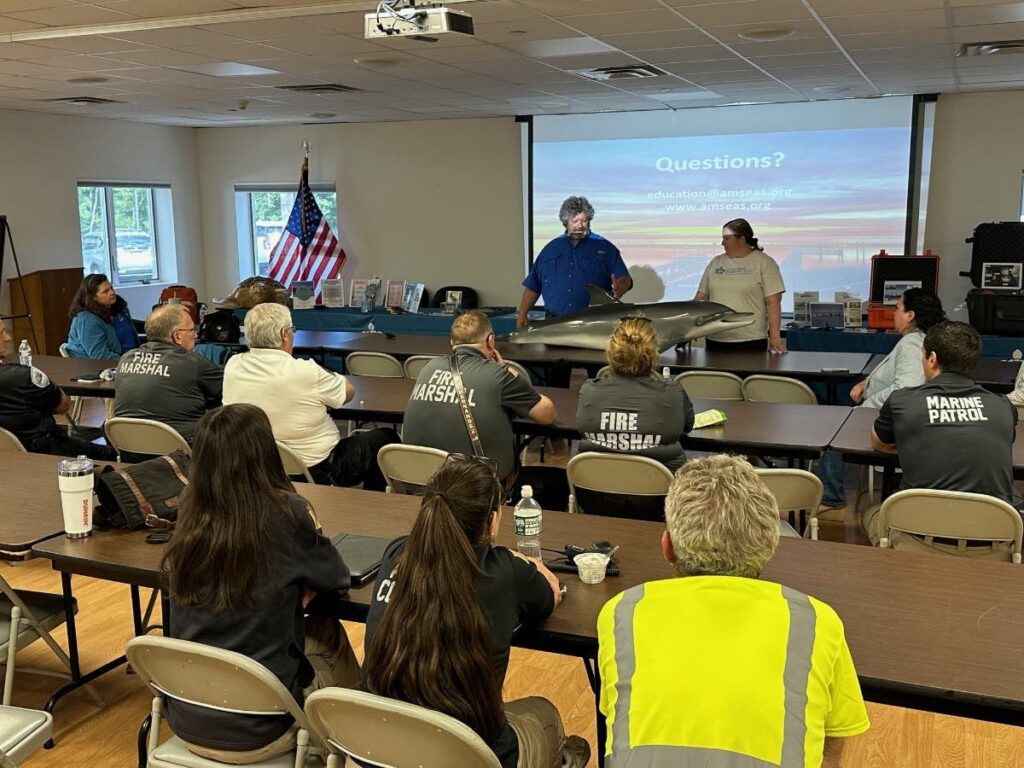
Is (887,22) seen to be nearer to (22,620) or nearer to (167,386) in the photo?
(167,386)

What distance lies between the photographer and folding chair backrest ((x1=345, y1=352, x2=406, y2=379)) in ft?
21.5

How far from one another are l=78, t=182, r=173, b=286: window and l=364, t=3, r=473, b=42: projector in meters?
7.26

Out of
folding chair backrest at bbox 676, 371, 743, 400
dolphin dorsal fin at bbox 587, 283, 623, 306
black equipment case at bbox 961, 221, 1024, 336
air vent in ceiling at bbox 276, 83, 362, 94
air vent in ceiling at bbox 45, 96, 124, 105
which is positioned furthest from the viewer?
air vent in ceiling at bbox 45, 96, 124, 105

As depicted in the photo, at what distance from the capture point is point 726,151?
31.2 ft

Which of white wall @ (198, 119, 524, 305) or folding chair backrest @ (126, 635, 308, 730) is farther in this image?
white wall @ (198, 119, 524, 305)

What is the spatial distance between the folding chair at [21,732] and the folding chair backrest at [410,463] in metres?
1.71

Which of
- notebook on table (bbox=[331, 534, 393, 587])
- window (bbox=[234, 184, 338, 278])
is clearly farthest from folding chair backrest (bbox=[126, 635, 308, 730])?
window (bbox=[234, 184, 338, 278])

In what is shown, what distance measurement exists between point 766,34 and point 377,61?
8.20 feet

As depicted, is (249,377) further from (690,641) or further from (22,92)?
(22,92)

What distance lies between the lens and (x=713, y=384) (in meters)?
5.56

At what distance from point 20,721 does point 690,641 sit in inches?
57.6

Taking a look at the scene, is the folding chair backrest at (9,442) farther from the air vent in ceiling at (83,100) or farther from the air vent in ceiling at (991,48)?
the air vent in ceiling at (991,48)

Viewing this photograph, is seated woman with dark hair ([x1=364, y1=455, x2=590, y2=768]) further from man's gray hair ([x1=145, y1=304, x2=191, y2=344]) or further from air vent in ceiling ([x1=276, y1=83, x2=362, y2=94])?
air vent in ceiling ([x1=276, y1=83, x2=362, y2=94])

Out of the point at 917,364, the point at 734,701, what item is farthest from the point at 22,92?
the point at 734,701
